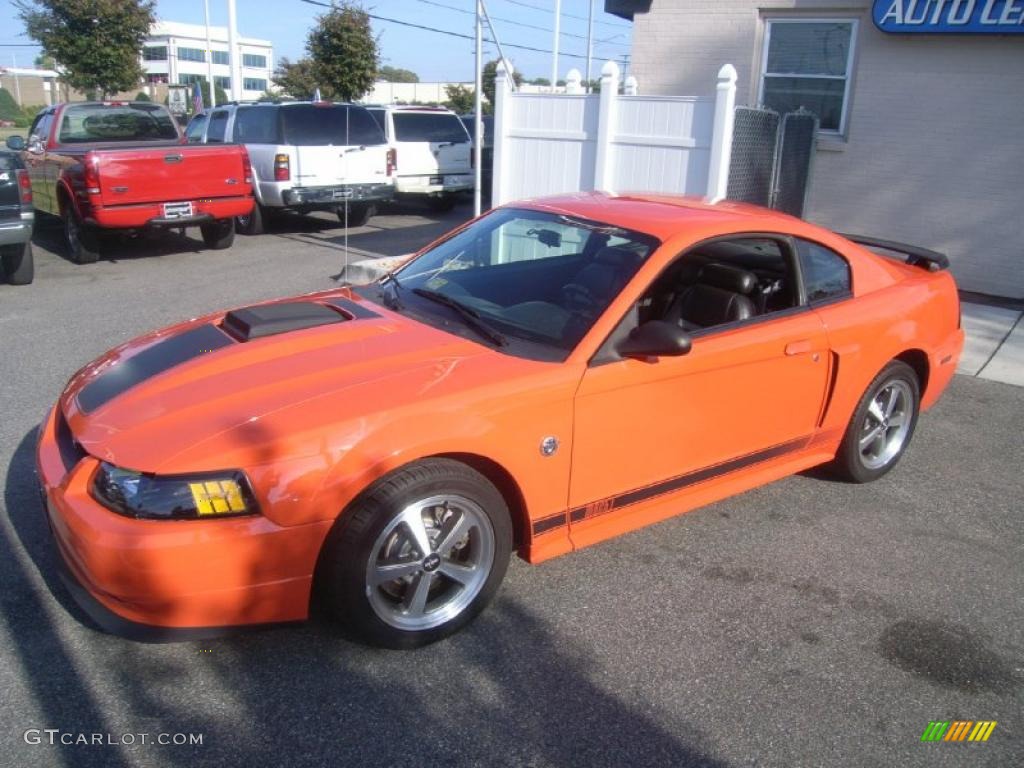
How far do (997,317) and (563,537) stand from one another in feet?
22.3

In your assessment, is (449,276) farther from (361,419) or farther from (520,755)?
(520,755)

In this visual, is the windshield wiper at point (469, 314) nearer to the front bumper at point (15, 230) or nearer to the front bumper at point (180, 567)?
the front bumper at point (180, 567)

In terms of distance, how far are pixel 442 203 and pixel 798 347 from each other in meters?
12.7

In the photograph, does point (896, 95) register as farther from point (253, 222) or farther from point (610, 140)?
point (253, 222)

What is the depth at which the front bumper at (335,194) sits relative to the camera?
12.3 metres

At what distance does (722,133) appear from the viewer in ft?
25.0

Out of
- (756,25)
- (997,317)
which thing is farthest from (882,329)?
(756,25)

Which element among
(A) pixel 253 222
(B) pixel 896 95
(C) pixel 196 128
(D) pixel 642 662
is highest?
(B) pixel 896 95

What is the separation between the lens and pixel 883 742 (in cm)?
278

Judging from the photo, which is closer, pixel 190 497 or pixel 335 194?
pixel 190 497

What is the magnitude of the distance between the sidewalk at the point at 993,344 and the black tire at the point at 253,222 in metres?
9.32

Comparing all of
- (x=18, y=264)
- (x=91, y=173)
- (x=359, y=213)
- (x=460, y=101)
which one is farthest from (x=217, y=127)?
(x=460, y=101)

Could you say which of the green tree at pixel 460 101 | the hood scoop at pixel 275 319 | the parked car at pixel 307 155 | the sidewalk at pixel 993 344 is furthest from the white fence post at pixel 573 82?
the green tree at pixel 460 101

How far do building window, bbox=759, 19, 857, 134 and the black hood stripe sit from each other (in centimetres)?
843
